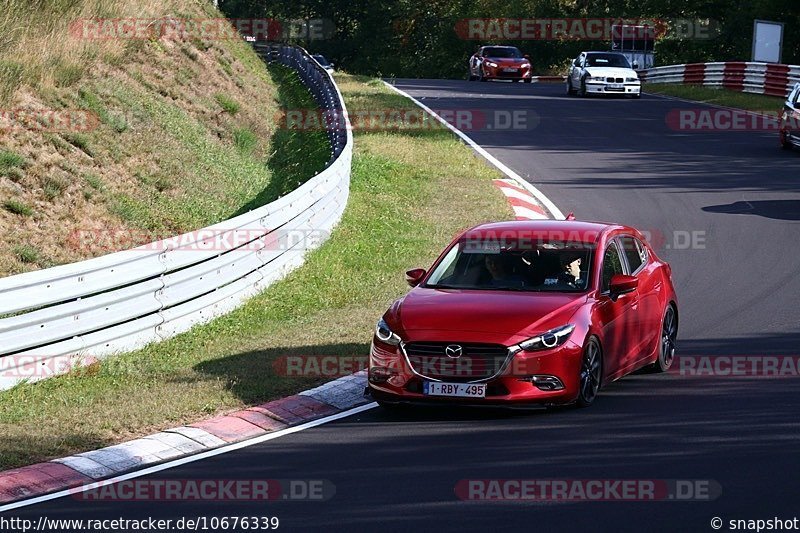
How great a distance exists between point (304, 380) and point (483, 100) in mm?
30937

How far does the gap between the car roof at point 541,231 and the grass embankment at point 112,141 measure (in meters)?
6.21

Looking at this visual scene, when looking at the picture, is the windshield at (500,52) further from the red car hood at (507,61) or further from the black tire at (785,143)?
the black tire at (785,143)

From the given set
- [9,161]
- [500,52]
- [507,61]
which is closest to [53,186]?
[9,161]

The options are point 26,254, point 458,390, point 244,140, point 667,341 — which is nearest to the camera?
point 458,390

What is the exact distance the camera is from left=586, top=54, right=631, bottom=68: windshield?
4409cm

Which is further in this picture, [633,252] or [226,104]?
[226,104]

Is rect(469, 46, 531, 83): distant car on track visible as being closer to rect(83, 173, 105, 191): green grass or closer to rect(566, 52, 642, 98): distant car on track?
rect(566, 52, 642, 98): distant car on track

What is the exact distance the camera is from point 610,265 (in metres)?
11.9

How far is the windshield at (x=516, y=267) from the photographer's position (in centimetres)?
1143

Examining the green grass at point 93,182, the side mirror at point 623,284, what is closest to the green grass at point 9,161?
the green grass at point 93,182

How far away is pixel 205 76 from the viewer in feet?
98.6

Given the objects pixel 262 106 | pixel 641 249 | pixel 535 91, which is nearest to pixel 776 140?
pixel 262 106

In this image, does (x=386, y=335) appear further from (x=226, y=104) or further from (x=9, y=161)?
(x=226, y=104)

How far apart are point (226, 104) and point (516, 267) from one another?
18434mm
